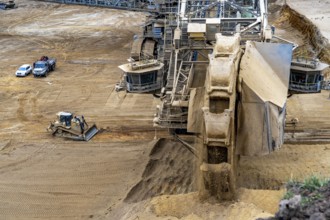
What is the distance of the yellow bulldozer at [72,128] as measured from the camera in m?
31.9

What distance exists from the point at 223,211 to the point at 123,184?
10597mm

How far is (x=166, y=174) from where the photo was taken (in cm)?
2572

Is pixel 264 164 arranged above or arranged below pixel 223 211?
below

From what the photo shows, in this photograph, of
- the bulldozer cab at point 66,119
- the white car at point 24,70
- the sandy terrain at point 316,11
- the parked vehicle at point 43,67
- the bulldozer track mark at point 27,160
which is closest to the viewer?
the bulldozer track mark at point 27,160

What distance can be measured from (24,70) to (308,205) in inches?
1473

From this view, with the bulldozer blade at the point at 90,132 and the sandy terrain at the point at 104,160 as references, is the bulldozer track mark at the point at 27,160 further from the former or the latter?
the bulldozer blade at the point at 90,132

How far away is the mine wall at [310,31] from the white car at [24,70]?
87.0 feet

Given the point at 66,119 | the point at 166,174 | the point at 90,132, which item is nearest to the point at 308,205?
the point at 166,174

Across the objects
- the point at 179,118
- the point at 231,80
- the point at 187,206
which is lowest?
the point at 187,206

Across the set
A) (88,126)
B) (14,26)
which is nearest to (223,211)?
(88,126)

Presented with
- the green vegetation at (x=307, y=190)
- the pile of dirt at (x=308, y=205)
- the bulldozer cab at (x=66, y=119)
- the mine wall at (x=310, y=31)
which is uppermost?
the pile of dirt at (x=308, y=205)

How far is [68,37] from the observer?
5688cm

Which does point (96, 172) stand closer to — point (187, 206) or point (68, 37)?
point (187, 206)

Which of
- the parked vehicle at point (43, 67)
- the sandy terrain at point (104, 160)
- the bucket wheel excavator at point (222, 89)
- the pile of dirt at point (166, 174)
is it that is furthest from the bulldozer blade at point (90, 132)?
the parked vehicle at point (43, 67)
